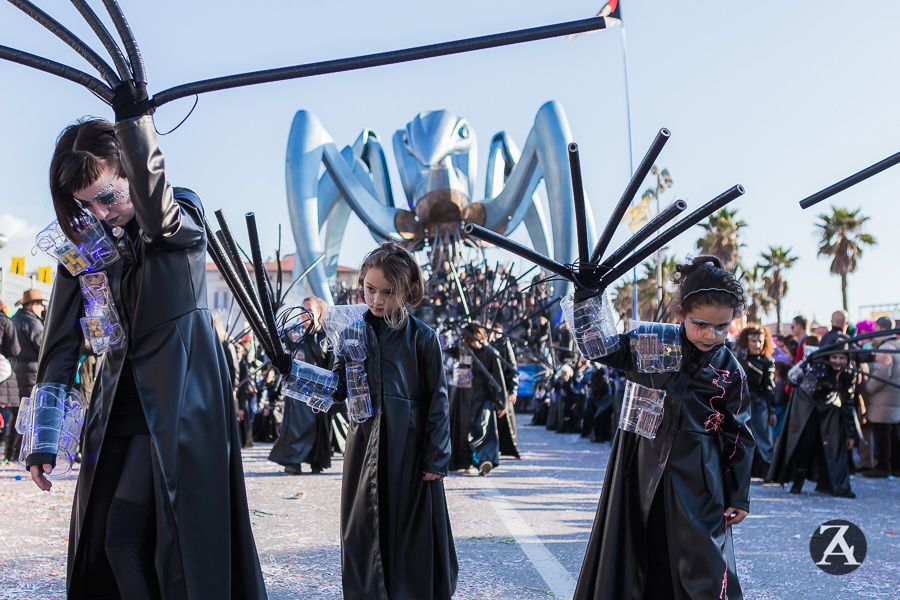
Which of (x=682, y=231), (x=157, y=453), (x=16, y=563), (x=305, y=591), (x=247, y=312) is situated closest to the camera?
(x=157, y=453)

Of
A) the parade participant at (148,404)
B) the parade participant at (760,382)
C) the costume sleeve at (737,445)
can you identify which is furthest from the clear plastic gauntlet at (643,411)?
the parade participant at (760,382)

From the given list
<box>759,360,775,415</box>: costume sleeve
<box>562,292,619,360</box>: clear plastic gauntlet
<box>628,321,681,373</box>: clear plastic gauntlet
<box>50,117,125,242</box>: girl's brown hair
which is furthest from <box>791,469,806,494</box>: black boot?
<box>50,117,125,242</box>: girl's brown hair

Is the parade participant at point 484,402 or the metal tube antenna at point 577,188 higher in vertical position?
the metal tube antenna at point 577,188

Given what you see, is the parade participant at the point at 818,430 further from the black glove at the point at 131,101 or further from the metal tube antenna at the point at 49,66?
the metal tube antenna at the point at 49,66

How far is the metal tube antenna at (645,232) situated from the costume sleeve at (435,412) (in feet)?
3.89

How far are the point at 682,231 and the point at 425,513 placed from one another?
1878 mm

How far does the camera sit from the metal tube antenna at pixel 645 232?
117 inches

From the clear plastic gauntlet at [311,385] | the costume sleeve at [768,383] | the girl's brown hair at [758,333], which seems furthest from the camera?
the costume sleeve at [768,383]

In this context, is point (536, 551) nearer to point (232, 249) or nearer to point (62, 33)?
point (232, 249)

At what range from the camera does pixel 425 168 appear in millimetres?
30219

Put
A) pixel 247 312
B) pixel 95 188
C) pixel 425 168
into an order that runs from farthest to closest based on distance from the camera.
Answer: pixel 425 168
pixel 247 312
pixel 95 188

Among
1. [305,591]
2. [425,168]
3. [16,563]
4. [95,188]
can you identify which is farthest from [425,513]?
[425,168]

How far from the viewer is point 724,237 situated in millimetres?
48125

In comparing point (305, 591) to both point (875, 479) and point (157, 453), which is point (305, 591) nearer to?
point (157, 453)
